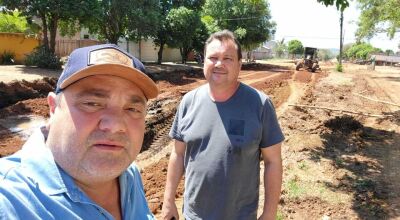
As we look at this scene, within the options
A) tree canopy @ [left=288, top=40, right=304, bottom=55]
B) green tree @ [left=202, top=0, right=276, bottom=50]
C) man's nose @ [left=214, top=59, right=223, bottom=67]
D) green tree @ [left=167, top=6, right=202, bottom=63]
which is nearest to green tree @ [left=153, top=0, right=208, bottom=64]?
green tree @ [left=167, top=6, right=202, bottom=63]

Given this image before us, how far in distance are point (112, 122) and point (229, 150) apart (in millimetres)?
1360

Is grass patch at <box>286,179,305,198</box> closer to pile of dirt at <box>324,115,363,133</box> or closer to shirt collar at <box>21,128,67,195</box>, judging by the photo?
pile of dirt at <box>324,115,363,133</box>

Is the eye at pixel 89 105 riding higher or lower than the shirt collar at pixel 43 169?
higher

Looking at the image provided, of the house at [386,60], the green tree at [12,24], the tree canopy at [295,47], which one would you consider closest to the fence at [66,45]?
the green tree at [12,24]

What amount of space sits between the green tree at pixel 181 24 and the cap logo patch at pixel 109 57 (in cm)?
2906

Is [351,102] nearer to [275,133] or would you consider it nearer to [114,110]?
[275,133]

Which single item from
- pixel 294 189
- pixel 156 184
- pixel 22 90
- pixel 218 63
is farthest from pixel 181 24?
pixel 218 63

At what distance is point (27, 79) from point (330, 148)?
12.1 metres

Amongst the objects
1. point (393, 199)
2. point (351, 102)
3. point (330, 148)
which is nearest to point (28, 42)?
point (351, 102)

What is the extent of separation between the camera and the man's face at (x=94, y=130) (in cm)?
131

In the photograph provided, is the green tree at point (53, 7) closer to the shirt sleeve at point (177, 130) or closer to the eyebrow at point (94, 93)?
the shirt sleeve at point (177, 130)

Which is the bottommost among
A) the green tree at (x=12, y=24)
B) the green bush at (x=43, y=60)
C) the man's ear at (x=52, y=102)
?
the man's ear at (x=52, y=102)

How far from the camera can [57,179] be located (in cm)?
125

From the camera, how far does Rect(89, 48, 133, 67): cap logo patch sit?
1373 mm
